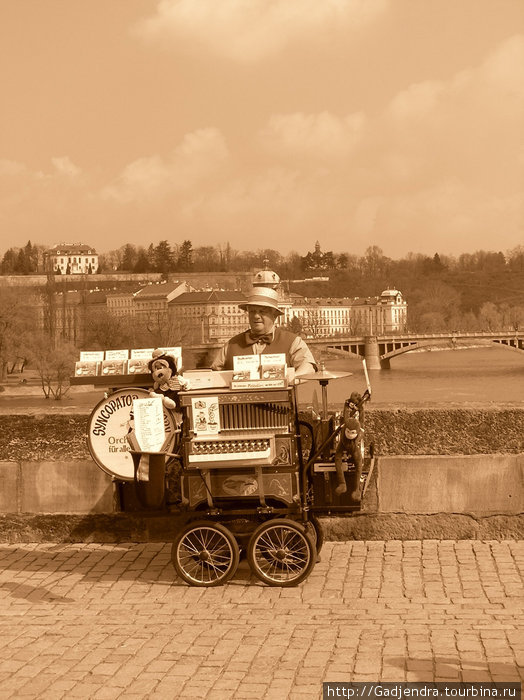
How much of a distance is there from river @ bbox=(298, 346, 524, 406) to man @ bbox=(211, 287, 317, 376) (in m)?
41.3

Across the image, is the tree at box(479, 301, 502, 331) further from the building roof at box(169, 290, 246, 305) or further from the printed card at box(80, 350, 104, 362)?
the printed card at box(80, 350, 104, 362)

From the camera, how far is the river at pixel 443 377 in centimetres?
6175

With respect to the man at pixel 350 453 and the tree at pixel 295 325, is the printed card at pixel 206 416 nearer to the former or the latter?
the man at pixel 350 453

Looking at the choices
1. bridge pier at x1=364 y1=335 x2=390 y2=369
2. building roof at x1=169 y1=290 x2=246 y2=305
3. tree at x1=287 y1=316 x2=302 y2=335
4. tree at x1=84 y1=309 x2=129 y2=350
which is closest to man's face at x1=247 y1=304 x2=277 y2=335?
bridge pier at x1=364 y1=335 x2=390 y2=369

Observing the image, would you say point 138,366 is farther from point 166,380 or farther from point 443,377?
point 443,377

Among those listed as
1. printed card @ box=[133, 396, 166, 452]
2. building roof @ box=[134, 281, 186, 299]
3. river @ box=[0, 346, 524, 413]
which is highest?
building roof @ box=[134, 281, 186, 299]

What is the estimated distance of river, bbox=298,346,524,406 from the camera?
6175 cm

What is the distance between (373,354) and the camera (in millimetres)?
95375

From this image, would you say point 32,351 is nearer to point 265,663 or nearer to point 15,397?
point 15,397

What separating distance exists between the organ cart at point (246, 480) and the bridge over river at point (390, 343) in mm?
85748

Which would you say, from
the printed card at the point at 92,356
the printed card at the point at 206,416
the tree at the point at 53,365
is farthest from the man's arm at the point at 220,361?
the tree at the point at 53,365

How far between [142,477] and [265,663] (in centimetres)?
174

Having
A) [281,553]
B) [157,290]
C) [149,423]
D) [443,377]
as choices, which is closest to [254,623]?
[281,553]

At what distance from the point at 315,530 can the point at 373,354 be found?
88.8 m
